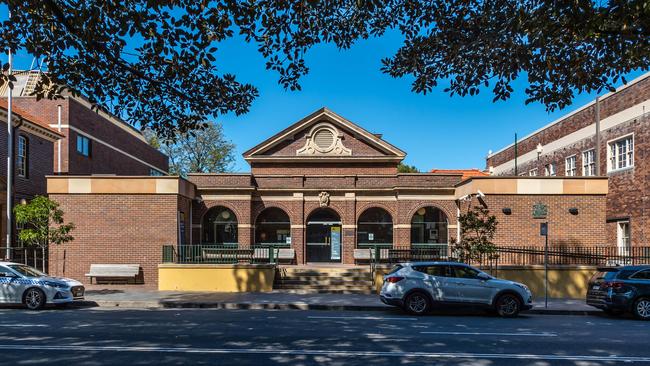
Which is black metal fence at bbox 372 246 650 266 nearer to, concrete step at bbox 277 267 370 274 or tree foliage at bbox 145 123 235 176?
concrete step at bbox 277 267 370 274

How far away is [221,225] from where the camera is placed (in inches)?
1052

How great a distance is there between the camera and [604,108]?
28.5 meters

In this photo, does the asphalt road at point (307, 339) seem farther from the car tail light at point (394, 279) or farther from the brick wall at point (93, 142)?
the brick wall at point (93, 142)

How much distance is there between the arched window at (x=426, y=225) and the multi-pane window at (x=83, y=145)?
21.9m

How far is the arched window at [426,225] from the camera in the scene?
87.2 ft

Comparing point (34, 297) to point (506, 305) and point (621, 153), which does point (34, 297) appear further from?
point (621, 153)

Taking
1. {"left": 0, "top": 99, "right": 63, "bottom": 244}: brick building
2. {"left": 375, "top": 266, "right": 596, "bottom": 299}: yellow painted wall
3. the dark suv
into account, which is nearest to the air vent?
{"left": 375, "top": 266, "right": 596, "bottom": 299}: yellow painted wall

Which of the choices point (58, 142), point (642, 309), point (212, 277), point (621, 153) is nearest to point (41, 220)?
point (212, 277)

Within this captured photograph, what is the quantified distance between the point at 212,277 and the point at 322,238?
337 inches

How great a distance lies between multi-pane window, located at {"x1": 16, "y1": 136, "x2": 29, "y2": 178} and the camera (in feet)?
85.6

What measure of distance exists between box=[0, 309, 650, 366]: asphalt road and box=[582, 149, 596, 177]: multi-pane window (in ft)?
58.8

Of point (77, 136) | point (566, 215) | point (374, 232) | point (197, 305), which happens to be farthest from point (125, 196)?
point (566, 215)

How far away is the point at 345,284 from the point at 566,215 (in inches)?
387

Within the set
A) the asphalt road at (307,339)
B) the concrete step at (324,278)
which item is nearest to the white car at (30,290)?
the asphalt road at (307,339)
